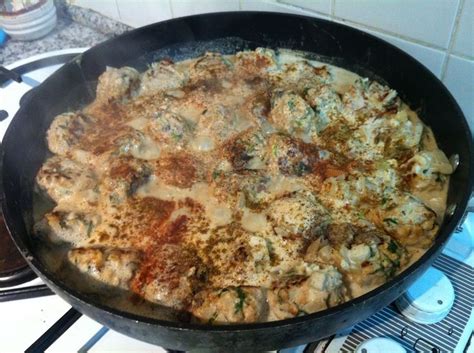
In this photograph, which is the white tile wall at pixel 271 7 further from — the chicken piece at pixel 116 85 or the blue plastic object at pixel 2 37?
the blue plastic object at pixel 2 37

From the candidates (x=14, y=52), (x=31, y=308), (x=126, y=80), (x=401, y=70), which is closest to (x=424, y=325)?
(x=401, y=70)

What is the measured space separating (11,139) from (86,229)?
40 cm

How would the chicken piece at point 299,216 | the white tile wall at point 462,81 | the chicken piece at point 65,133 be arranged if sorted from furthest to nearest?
the chicken piece at point 65,133 < the white tile wall at point 462,81 < the chicken piece at point 299,216

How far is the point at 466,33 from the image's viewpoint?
1.56 meters

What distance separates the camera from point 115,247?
147cm

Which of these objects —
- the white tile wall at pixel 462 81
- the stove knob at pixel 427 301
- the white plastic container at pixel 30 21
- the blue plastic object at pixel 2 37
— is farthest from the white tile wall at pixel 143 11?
the stove knob at pixel 427 301

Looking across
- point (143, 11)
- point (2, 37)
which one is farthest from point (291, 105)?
point (2, 37)

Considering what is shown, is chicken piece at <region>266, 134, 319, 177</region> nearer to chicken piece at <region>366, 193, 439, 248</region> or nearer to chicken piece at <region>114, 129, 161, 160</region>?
chicken piece at <region>366, 193, 439, 248</region>

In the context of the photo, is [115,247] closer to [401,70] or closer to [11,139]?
[11,139]

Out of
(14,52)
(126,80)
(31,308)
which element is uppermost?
(126,80)

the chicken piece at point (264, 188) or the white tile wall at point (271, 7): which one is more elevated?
the white tile wall at point (271, 7)

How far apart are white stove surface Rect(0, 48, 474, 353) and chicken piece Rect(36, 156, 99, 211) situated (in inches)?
11.4

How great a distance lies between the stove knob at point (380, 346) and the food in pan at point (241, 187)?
13 cm

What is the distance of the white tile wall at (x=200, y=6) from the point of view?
7.21 ft
